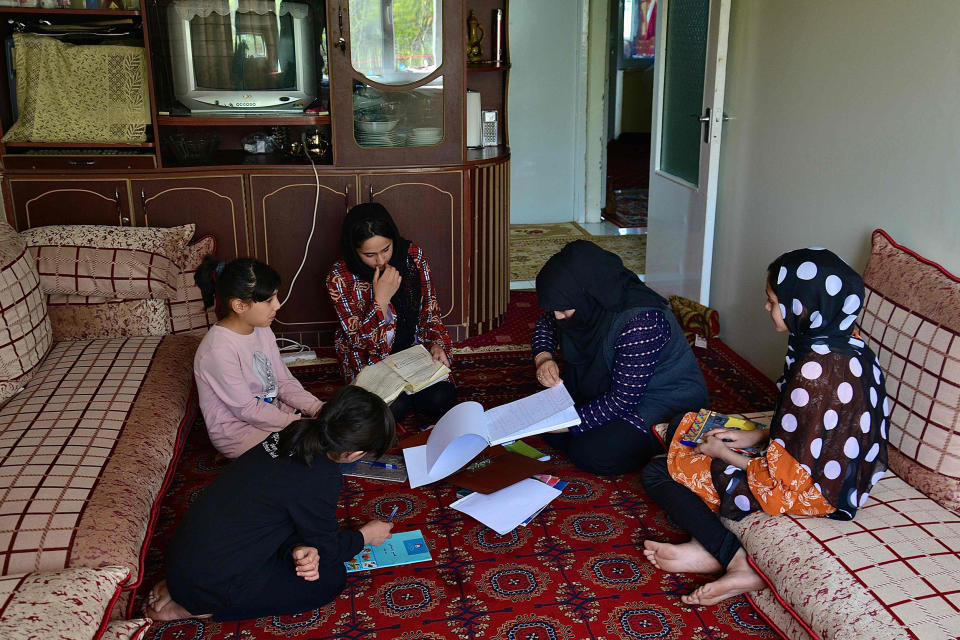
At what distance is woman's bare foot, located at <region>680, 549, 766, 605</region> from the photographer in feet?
6.55

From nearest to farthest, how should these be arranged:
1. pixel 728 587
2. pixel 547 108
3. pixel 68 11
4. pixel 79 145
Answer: pixel 728 587 → pixel 68 11 → pixel 79 145 → pixel 547 108

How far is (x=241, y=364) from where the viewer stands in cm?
249

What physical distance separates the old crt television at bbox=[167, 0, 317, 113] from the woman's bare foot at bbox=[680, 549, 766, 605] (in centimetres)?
253

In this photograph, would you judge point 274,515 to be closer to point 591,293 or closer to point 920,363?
point 591,293

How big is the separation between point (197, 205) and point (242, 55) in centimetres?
65

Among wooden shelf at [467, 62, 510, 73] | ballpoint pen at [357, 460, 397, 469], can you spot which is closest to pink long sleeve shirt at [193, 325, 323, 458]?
ballpoint pen at [357, 460, 397, 469]

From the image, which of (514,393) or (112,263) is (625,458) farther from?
(112,263)

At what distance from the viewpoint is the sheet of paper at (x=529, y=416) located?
7.65 feet

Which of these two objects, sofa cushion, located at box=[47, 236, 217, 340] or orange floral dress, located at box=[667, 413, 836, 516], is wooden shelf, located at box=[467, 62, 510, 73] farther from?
orange floral dress, located at box=[667, 413, 836, 516]

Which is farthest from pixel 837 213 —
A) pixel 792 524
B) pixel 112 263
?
pixel 112 263

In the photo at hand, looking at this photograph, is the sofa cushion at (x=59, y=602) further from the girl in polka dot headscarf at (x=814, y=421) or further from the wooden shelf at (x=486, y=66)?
the wooden shelf at (x=486, y=66)

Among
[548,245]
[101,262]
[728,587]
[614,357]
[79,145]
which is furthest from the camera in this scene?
[548,245]

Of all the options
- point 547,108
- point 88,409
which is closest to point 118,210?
point 88,409

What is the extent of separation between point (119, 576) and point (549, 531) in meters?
1.11
